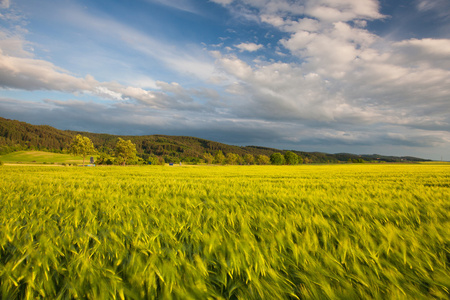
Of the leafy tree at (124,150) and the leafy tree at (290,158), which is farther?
the leafy tree at (290,158)

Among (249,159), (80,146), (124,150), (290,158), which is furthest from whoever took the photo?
(249,159)

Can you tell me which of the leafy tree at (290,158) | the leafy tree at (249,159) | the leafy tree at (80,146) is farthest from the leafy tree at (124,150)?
the leafy tree at (249,159)

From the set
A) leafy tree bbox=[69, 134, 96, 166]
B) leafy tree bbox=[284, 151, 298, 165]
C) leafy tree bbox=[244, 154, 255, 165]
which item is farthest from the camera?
leafy tree bbox=[244, 154, 255, 165]

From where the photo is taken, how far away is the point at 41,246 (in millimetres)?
1649

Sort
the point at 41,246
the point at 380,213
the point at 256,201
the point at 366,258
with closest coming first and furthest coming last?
the point at 366,258
the point at 41,246
the point at 380,213
the point at 256,201

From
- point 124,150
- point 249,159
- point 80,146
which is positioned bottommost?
point 249,159

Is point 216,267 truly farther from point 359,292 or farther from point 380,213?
point 380,213

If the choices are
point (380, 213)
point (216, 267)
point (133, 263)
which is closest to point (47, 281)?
point (133, 263)

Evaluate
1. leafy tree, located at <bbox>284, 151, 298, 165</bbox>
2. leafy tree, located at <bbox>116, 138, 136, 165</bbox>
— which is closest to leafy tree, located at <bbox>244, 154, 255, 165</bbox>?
leafy tree, located at <bbox>284, 151, 298, 165</bbox>

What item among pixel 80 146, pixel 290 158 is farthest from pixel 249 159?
pixel 80 146

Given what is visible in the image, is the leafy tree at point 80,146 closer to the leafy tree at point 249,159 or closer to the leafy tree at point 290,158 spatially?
the leafy tree at point 290,158

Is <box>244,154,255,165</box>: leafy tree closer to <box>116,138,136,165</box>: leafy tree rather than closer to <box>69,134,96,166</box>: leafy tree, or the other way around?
<box>116,138,136,165</box>: leafy tree

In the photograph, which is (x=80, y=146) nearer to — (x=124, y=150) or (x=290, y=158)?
(x=124, y=150)

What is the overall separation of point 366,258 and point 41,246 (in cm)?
260
